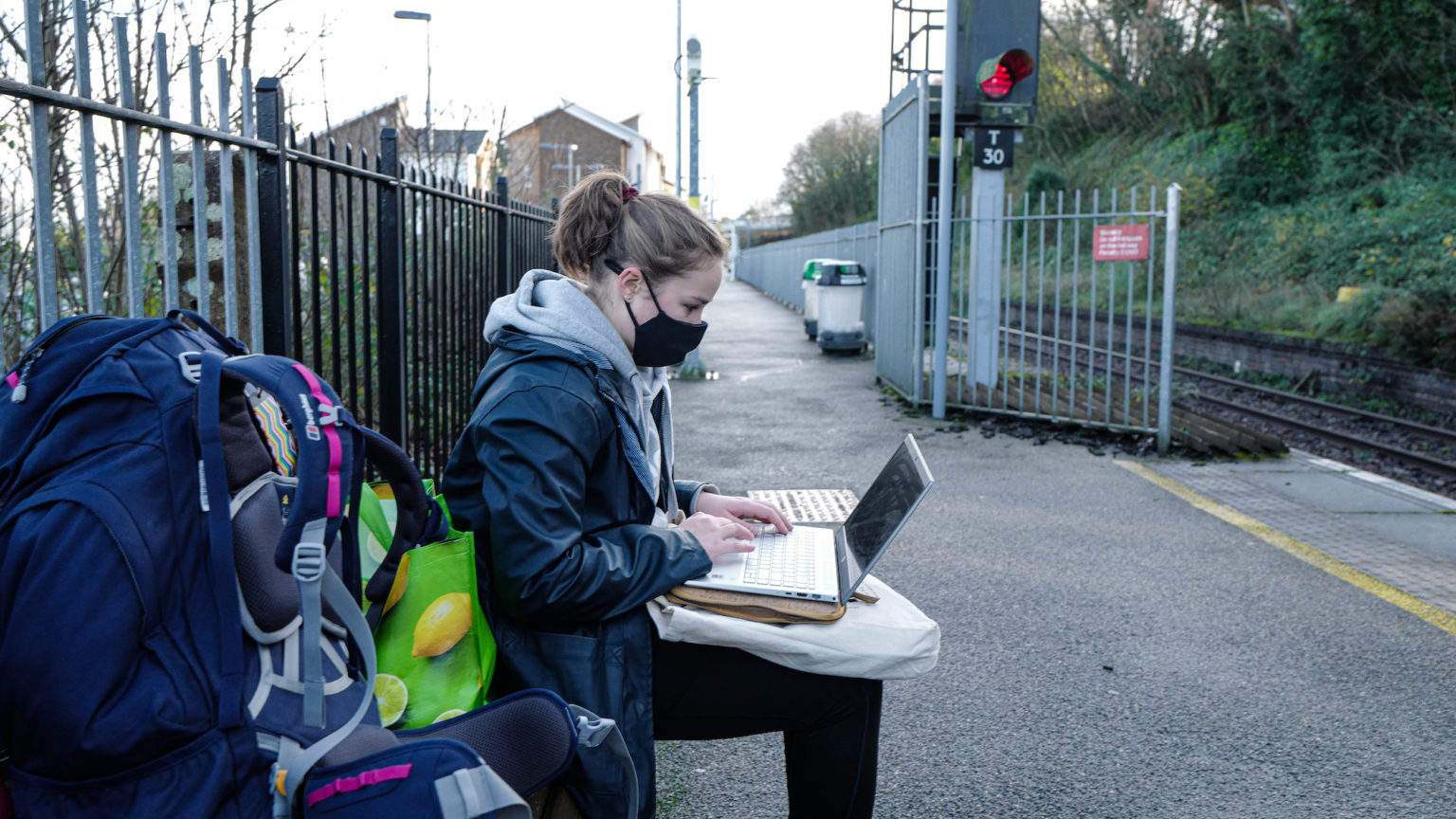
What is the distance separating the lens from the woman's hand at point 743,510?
8.61 feet

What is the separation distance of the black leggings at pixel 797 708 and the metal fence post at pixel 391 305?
2.22 m

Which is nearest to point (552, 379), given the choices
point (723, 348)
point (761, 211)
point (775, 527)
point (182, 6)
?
point (775, 527)

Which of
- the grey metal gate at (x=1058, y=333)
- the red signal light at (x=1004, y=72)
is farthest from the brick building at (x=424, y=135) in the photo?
the grey metal gate at (x=1058, y=333)

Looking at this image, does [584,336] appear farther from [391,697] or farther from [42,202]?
[42,202]

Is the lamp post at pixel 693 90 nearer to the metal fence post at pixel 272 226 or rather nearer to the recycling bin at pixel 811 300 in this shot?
the recycling bin at pixel 811 300

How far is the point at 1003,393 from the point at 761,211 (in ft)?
285

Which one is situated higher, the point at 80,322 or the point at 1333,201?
the point at 1333,201

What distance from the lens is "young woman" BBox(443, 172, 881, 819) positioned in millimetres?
2023

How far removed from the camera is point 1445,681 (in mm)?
3973

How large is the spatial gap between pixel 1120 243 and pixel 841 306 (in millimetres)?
7920

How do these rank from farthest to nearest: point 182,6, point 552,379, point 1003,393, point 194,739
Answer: point 1003,393, point 182,6, point 552,379, point 194,739

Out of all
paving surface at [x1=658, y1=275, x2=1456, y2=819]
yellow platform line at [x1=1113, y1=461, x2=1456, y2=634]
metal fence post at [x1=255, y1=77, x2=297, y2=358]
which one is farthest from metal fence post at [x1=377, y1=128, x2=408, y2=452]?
yellow platform line at [x1=1113, y1=461, x2=1456, y2=634]

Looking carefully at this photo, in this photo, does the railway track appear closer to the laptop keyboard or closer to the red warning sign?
the red warning sign

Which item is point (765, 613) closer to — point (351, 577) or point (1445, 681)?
point (351, 577)
